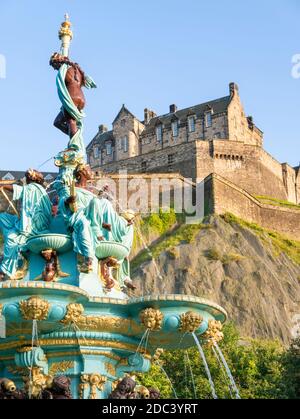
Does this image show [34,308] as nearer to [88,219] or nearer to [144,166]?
[88,219]

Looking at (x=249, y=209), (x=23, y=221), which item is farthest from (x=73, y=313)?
(x=249, y=209)

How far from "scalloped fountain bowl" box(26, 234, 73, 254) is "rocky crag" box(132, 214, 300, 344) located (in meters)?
40.7

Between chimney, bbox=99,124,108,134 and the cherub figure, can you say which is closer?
the cherub figure

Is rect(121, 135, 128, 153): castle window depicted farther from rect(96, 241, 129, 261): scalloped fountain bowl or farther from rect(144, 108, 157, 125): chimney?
rect(96, 241, 129, 261): scalloped fountain bowl

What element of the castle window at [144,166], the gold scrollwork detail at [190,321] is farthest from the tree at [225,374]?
the castle window at [144,166]

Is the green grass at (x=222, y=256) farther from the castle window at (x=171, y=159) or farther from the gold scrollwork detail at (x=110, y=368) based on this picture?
the gold scrollwork detail at (x=110, y=368)

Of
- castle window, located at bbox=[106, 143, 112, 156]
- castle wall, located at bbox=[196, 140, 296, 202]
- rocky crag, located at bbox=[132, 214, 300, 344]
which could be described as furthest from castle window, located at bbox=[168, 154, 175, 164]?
castle window, located at bbox=[106, 143, 112, 156]

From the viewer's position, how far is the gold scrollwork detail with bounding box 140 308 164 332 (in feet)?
44.8

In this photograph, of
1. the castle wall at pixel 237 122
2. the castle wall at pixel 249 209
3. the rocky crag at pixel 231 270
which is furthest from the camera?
the castle wall at pixel 237 122

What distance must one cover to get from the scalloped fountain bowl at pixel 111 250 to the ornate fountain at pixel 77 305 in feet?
0.07

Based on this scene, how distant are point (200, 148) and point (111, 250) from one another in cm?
6636

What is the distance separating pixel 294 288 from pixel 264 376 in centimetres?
2614

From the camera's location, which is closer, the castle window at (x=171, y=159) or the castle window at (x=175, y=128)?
the castle window at (x=171, y=159)

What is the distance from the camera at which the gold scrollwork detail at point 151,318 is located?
44.8ft
